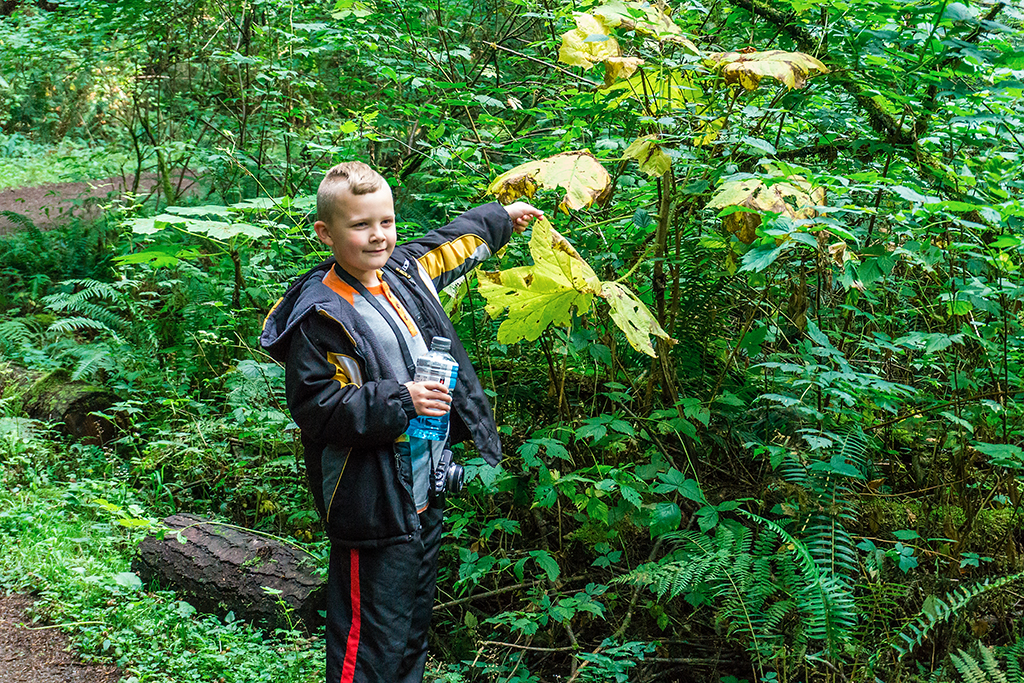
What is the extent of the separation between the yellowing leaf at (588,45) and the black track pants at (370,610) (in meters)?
1.71

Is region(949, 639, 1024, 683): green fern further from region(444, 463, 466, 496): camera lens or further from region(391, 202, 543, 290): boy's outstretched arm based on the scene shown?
region(391, 202, 543, 290): boy's outstretched arm

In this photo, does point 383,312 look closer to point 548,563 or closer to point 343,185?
point 343,185

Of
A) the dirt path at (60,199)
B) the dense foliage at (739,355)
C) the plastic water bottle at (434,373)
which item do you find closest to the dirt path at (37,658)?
the dense foliage at (739,355)

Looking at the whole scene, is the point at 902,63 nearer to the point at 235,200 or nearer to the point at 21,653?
the point at 21,653

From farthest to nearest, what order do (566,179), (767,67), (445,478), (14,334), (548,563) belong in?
(14,334) < (548,563) < (445,478) < (566,179) < (767,67)

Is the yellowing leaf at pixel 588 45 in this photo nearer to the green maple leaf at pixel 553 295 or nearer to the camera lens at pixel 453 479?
the green maple leaf at pixel 553 295

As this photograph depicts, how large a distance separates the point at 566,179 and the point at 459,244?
0.55 metres

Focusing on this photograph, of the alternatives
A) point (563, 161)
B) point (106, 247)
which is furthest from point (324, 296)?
point (106, 247)

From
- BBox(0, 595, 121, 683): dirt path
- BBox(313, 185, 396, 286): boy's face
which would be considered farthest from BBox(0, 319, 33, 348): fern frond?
BBox(313, 185, 396, 286): boy's face

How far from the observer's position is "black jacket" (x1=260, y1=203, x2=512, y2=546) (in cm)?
236

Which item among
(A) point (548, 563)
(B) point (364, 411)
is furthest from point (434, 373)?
(A) point (548, 563)

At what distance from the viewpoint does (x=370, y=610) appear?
2.54 m

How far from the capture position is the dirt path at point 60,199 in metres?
9.25

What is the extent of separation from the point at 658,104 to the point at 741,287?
3.40ft
